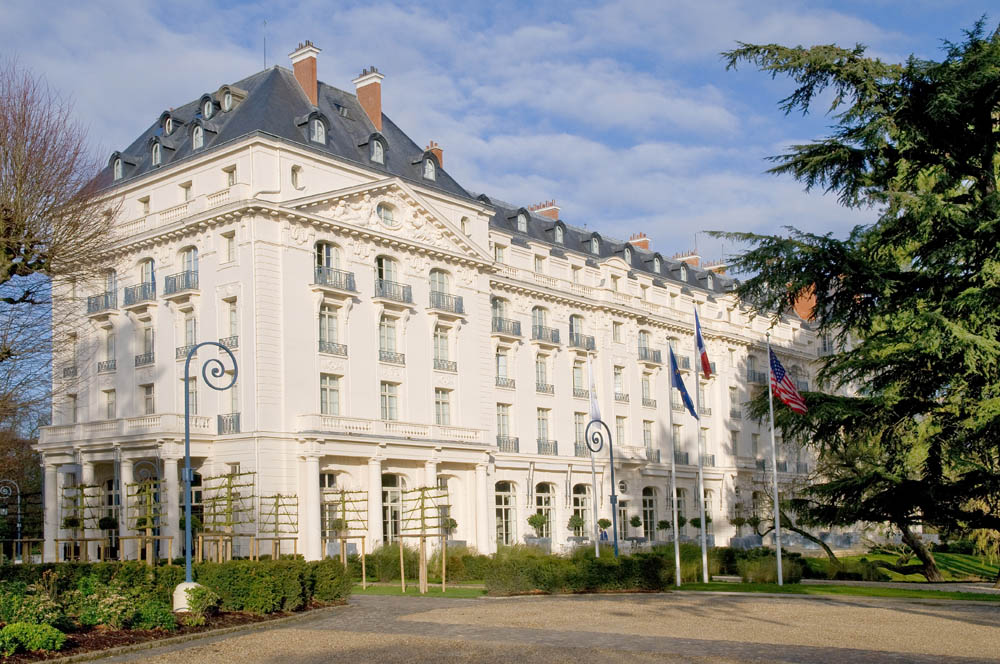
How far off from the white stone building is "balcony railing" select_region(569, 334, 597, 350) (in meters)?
0.14

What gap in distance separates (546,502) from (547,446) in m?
2.62

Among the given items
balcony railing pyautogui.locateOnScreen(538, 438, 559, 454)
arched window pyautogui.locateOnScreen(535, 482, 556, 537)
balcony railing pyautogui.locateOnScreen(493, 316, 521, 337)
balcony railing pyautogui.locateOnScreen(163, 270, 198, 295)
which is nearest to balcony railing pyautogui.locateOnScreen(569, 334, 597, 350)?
balcony railing pyautogui.locateOnScreen(493, 316, 521, 337)

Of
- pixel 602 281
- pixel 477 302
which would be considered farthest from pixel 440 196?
pixel 602 281

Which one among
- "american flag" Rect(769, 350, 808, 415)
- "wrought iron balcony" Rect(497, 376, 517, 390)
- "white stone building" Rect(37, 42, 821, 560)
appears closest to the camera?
"american flag" Rect(769, 350, 808, 415)

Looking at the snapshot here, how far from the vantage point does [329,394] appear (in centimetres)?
4006

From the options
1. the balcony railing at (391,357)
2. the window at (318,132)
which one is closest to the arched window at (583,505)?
the balcony railing at (391,357)

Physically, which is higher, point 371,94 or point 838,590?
point 371,94

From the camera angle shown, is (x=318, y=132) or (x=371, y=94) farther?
(x=371, y=94)

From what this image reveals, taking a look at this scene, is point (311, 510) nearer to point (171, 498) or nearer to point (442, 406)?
point (171, 498)

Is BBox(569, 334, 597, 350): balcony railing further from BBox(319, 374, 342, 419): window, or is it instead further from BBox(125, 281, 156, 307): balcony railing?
BBox(125, 281, 156, 307): balcony railing

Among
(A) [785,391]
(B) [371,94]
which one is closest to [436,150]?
(B) [371,94]

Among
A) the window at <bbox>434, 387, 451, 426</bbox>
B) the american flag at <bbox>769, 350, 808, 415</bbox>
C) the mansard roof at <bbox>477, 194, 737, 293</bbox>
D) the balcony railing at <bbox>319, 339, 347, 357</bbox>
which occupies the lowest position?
the american flag at <bbox>769, 350, 808, 415</bbox>

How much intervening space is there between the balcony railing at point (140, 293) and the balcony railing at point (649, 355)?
85.5ft

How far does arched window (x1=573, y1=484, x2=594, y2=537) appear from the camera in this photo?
52.3 meters
